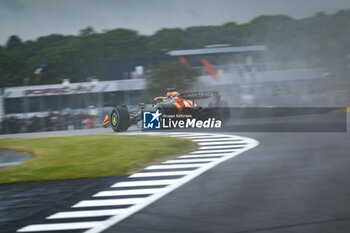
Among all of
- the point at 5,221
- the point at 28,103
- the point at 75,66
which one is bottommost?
the point at 5,221

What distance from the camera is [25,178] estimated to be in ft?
26.5

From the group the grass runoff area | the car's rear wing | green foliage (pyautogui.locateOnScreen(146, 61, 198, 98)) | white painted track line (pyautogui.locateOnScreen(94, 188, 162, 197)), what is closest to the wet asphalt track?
white painted track line (pyautogui.locateOnScreen(94, 188, 162, 197))

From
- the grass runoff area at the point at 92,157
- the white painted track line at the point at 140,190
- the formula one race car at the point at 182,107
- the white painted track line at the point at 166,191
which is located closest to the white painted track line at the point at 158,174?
the white painted track line at the point at 140,190

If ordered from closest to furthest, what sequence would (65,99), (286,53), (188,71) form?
1. (286,53)
2. (188,71)
3. (65,99)

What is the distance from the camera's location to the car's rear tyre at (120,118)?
15547mm

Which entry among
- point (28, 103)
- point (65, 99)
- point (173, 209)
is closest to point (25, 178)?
point (173, 209)

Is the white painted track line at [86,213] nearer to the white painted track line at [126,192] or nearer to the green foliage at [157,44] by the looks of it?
the white painted track line at [126,192]

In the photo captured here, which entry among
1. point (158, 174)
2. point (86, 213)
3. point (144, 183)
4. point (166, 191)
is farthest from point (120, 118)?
point (86, 213)

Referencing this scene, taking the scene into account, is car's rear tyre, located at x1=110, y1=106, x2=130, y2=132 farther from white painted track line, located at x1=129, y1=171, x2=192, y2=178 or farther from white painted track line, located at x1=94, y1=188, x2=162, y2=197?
→ white painted track line, located at x1=94, y1=188, x2=162, y2=197

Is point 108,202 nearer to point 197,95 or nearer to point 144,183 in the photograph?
point 144,183

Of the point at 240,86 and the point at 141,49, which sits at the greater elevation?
the point at 141,49

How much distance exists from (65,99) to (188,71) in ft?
28.8

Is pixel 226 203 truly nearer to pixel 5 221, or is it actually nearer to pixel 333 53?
pixel 5 221

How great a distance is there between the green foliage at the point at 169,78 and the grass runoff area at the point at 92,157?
39.3 ft
